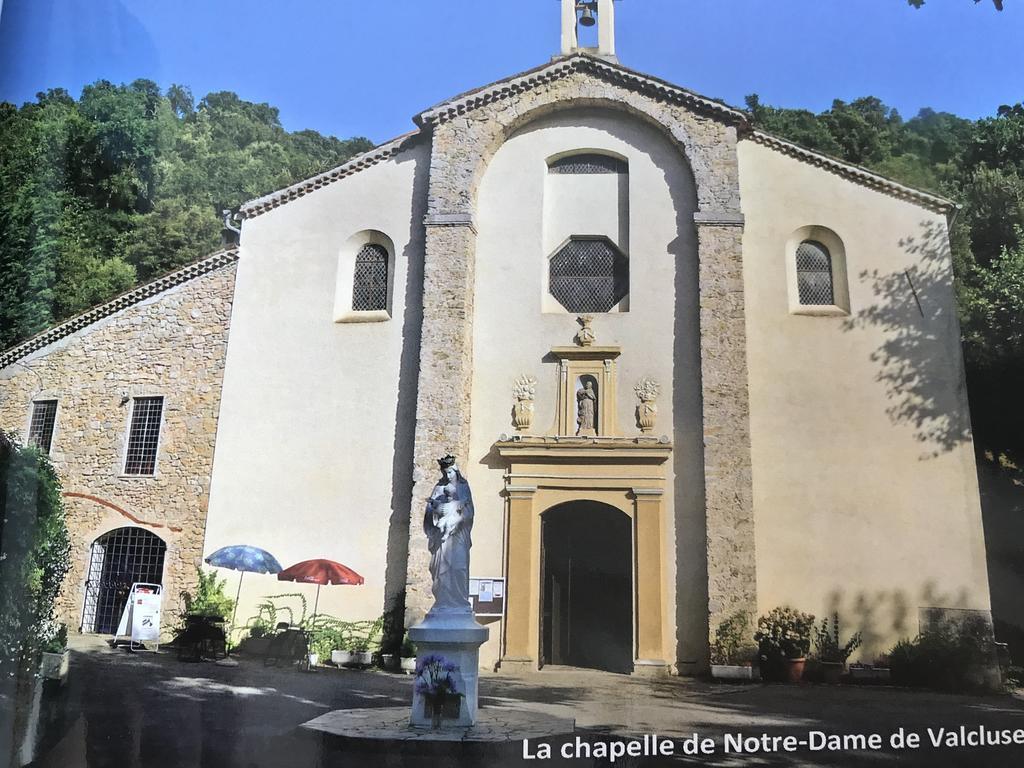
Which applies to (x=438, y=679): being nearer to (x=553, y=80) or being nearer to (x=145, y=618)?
(x=145, y=618)

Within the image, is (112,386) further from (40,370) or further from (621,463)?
(621,463)

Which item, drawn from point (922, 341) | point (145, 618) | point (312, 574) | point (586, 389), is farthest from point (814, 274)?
point (145, 618)

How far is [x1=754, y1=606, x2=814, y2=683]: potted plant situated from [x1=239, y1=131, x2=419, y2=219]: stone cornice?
4.96 meters

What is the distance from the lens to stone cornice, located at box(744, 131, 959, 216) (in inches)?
252

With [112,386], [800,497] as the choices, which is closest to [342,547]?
[112,386]

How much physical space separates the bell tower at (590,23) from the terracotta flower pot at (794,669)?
5780 mm

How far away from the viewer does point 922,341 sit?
6312 mm

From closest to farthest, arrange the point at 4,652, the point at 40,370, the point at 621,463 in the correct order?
the point at 4,652
the point at 40,370
the point at 621,463

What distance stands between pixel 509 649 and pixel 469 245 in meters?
3.40

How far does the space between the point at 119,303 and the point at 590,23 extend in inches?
207

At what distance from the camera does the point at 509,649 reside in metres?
6.45

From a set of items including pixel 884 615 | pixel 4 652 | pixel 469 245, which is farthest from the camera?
pixel 469 245

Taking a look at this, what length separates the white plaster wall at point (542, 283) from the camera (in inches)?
286

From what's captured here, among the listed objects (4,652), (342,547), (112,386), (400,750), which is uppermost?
(112,386)
